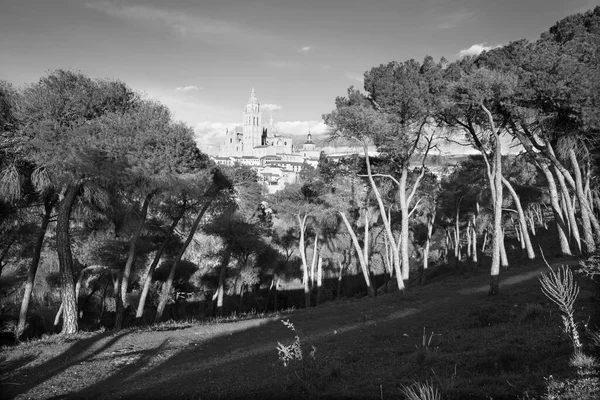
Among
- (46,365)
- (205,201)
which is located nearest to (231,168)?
(205,201)

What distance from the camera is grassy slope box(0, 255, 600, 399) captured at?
5871mm

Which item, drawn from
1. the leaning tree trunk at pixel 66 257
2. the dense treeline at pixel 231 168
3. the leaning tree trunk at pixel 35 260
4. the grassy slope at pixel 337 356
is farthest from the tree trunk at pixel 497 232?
the leaning tree trunk at pixel 35 260

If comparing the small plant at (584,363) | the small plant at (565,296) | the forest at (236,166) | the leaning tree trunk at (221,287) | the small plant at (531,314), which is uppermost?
the forest at (236,166)

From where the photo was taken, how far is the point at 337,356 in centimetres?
790

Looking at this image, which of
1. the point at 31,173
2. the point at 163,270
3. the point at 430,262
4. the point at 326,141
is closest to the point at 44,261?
the point at 163,270

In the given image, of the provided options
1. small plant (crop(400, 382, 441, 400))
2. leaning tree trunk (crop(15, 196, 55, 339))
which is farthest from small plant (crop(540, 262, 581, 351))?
leaning tree trunk (crop(15, 196, 55, 339))

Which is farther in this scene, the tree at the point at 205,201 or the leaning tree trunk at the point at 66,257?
the tree at the point at 205,201

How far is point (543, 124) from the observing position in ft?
52.5

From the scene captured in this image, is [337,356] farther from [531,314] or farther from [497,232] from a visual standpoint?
[497,232]

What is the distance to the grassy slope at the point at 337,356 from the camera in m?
5.87

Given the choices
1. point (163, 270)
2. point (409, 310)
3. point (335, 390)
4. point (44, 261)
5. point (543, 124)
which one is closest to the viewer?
point (335, 390)

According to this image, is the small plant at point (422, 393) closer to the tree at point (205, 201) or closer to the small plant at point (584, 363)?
the small plant at point (584, 363)

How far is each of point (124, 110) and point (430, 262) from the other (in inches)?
1378

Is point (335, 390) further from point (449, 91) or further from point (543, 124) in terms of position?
point (543, 124)
